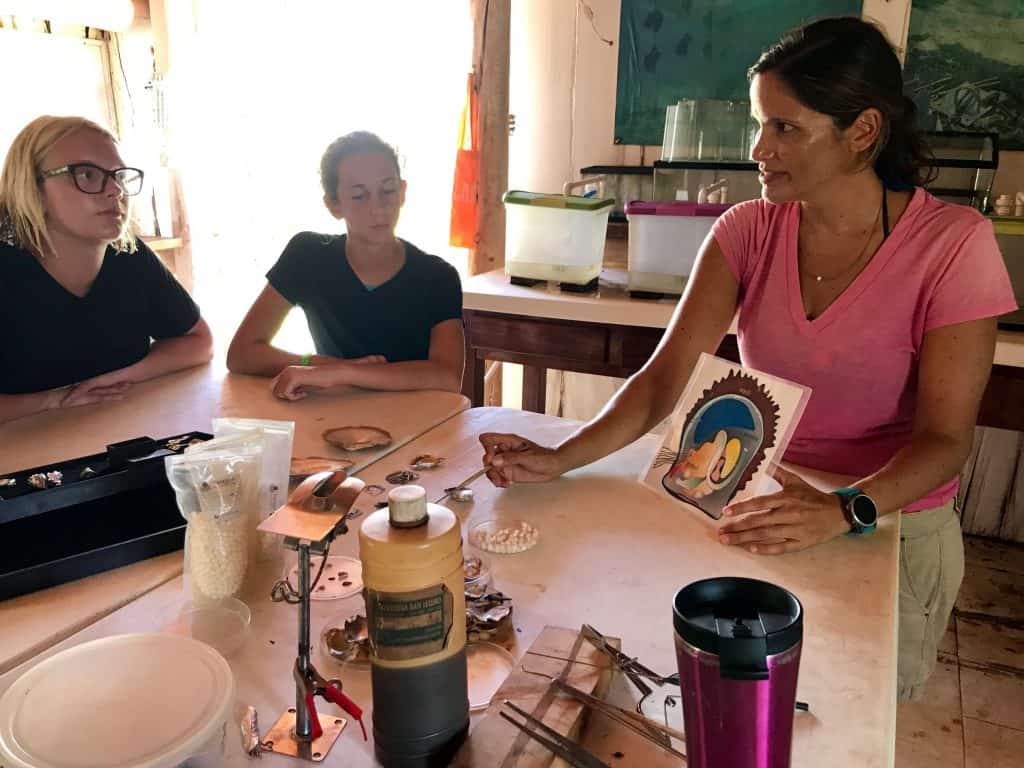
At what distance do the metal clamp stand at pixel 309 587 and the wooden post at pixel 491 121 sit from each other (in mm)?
2371

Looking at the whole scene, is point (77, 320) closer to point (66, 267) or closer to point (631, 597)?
point (66, 267)

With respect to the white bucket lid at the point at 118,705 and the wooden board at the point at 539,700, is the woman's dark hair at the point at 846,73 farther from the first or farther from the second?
the white bucket lid at the point at 118,705

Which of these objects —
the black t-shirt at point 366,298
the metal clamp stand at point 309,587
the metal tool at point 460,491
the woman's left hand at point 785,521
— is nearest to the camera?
the metal clamp stand at point 309,587

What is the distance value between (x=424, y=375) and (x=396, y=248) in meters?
0.44

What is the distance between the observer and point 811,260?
1.29 m

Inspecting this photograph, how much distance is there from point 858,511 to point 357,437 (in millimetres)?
760

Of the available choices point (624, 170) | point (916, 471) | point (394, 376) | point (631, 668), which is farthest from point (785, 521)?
point (624, 170)

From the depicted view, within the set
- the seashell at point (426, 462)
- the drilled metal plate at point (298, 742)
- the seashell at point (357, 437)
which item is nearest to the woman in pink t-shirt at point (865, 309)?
the seashell at point (426, 462)

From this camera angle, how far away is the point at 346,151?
1.74 m

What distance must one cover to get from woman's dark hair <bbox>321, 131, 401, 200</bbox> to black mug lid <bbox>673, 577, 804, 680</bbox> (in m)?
1.39

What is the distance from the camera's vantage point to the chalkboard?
2.53 meters

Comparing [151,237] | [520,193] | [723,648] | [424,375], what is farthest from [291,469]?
[151,237]

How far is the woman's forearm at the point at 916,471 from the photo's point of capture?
40.9 inches

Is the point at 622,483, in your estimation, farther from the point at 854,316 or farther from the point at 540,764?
the point at 540,764
